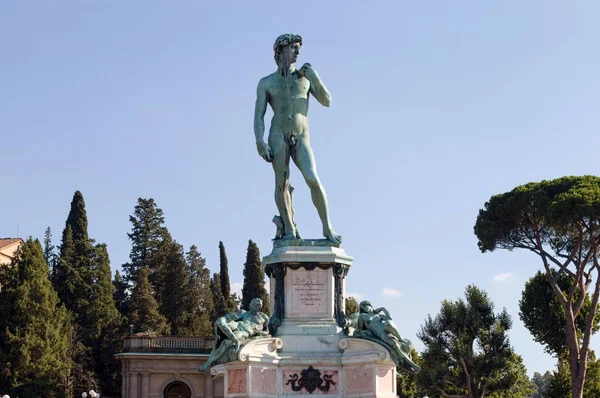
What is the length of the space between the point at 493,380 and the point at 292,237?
32.3 metres

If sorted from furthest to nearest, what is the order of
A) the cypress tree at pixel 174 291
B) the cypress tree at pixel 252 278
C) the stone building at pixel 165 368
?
the cypress tree at pixel 174 291
the cypress tree at pixel 252 278
the stone building at pixel 165 368

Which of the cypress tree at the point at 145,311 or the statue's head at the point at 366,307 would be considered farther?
the cypress tree at the point at 145,311

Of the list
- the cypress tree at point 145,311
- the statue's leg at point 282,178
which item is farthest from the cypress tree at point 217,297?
the statue's leg at point 282,178

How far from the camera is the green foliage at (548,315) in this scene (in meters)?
48.2

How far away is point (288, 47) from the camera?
18.2m

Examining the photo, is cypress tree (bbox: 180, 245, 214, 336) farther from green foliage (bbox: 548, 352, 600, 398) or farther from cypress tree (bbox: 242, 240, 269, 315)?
green foliage (bbox: 548, 352, 600, 398)

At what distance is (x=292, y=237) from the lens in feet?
58.8

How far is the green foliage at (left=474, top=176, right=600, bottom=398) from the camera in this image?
138 ft

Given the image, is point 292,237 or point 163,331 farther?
point 163,331

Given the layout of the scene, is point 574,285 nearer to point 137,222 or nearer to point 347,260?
point 347,260

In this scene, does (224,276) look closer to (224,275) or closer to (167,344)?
(224,275)

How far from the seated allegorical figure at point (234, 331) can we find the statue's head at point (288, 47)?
175 inches

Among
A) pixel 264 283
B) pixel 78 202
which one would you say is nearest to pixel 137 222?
pixel 78 202

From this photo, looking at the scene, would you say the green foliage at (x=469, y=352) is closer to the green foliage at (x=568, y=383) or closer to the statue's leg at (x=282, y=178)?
the green foliage at (x=568, y=383)
